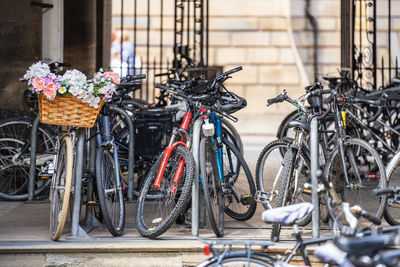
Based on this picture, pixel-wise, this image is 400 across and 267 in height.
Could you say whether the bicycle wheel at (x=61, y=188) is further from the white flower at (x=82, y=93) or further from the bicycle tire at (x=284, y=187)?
the bicycle tire at (x=284, y=187)

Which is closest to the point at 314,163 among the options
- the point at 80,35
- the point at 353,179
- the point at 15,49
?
the point at 353,179

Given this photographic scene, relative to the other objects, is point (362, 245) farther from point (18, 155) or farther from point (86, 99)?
point (18, 155)

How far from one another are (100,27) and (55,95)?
4.94 meters

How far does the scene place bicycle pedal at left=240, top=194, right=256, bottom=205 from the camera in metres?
6.22

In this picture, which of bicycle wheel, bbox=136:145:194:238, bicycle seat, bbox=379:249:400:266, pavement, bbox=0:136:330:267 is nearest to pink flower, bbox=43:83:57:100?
bicycle wheel, bbox=136:145:194:238

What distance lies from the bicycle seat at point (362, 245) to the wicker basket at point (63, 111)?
2602 mm

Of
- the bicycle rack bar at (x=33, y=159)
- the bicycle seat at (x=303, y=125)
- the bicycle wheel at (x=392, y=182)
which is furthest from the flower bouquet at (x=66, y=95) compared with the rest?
the bicycle wheel at (x=392, y=182)

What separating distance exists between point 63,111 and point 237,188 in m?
1.69

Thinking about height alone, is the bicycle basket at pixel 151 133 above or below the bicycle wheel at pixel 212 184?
above

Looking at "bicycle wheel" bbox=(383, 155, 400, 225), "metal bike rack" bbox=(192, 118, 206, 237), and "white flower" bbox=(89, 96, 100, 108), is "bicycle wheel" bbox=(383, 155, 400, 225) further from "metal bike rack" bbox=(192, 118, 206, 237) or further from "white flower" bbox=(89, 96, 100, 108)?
"white flower" bbox=(89, 96, 100, 108)

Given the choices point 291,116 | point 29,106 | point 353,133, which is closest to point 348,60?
point 291,116

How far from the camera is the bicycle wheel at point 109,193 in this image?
5562mm

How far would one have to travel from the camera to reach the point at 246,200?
20.6ft

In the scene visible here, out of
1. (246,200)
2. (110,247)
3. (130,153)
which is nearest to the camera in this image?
(110,247)
